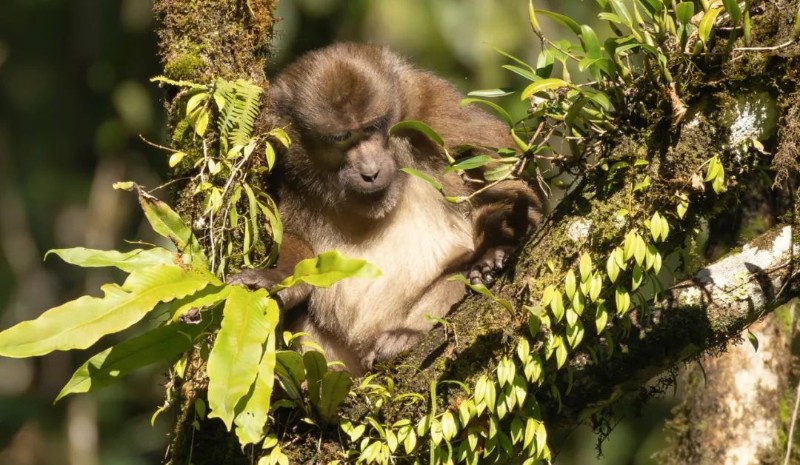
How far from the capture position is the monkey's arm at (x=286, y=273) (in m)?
4.28

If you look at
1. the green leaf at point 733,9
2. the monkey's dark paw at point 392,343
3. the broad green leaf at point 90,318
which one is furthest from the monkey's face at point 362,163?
the green leaf at point 733,9

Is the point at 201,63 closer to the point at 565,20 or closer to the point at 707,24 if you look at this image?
the point at 565,20

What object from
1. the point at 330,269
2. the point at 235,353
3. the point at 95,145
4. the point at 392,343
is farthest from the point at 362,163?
the point at 95,145

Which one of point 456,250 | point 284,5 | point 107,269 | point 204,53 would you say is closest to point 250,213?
point 204,53

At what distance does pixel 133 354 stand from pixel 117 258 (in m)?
0.34

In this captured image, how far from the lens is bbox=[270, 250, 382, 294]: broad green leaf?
3283mm

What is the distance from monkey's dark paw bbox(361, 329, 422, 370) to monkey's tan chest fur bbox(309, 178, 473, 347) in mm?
324

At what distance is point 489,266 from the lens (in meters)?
4.49

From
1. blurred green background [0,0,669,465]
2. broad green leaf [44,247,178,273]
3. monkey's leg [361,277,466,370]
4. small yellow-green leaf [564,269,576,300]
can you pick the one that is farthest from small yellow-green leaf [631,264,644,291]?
blurred green background [0,0,669,465]

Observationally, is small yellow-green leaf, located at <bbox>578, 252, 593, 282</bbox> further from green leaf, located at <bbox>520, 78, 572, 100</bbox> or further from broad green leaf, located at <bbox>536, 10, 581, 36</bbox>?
broad green leaf, located at <bbox>536, 10, 581, 36</bbox>

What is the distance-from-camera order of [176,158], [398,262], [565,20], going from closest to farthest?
[565,20] < [176,158] < [398,262]

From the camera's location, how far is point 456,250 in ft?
17.2

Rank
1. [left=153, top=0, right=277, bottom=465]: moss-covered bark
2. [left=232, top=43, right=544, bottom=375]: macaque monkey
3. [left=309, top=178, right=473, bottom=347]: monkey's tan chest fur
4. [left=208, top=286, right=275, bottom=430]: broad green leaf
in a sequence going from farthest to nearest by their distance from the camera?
[left=309, top=178, right=473, bottom=347]: monkey's tan chest fur < [left=232, top=43, right=544, bottom=375]: macaque monkey < [left=153, top=0, right=277, bottom=465]: moss-covered bark < [left=208, top=286, right=275, bottom=430]: broad green leaf

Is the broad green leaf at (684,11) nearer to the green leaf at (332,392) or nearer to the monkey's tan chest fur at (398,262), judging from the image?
the green leaf at (332,392)
